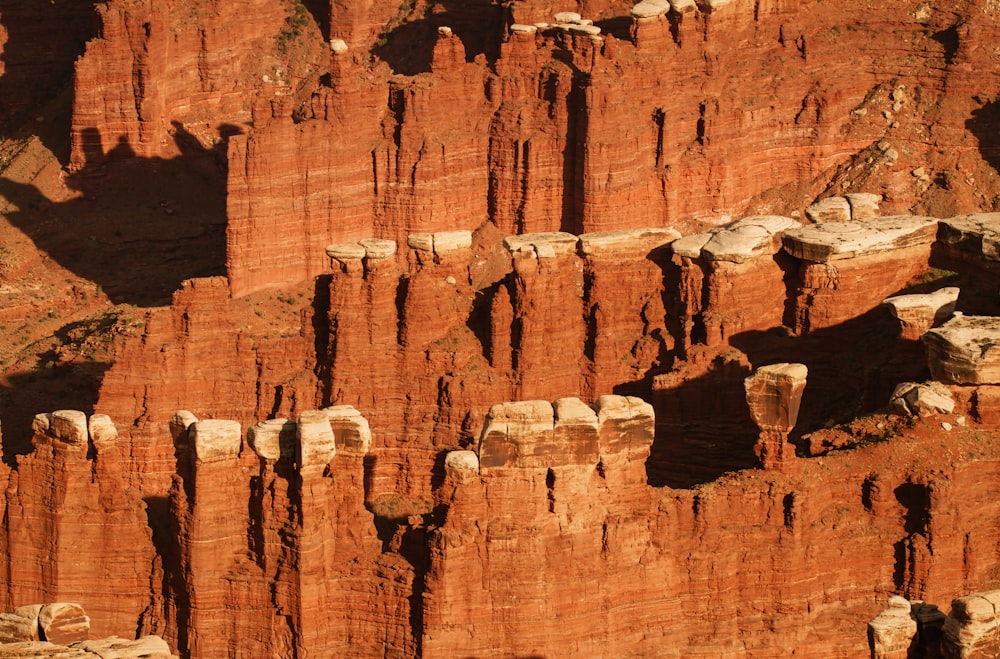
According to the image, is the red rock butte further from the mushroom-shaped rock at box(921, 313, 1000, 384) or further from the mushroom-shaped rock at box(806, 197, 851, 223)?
the mushroom-shaped rock at box(806, 197, 851, 223)

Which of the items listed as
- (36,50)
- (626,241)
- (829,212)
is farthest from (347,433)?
(36,50)

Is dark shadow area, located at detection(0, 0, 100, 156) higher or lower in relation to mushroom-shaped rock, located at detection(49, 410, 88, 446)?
higher

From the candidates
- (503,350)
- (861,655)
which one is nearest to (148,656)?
(861,655)

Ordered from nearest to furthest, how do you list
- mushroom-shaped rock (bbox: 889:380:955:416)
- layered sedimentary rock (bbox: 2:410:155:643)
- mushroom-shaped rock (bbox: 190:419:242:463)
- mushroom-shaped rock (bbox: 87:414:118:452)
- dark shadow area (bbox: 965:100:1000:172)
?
1. mushroom-shaped rock (bbox: 190:419:242:463)
2. mushroom-shaped rock (bbox: 889:380:955:416)
3. layered sedimentary rock (bbox: 2:410:155:643)
4. mushroom-shaped rock (bbox: 87:414:118:452)
5. dark shadow area (bbox: 965:100:1000:172)

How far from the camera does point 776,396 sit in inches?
2464

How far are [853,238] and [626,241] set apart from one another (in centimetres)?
561

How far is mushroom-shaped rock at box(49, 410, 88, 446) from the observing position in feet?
208

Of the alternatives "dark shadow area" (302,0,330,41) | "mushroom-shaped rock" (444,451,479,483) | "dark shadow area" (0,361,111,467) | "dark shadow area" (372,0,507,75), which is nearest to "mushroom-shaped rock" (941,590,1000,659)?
"mushroom-shaped rock" (444,451,479,483)

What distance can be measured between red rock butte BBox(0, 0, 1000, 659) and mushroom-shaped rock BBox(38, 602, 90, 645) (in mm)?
165

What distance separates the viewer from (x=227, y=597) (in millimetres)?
61438

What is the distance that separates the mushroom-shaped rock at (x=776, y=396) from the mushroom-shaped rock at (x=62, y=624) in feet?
46.9

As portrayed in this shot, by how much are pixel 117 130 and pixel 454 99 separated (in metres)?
15.8

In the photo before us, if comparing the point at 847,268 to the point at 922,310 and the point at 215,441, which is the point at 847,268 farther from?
the point at 215,441

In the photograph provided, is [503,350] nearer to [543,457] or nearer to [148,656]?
[543,457]
